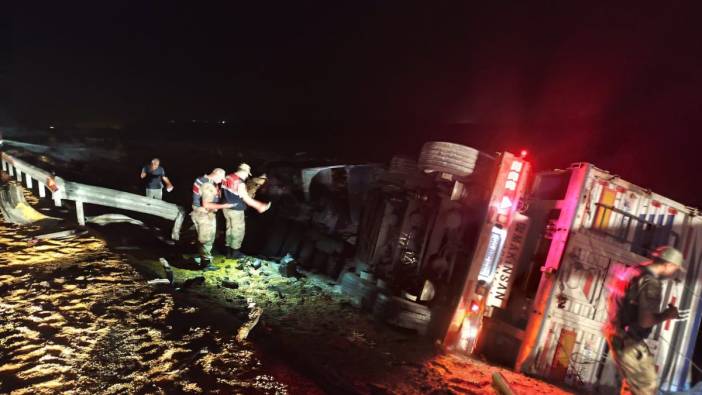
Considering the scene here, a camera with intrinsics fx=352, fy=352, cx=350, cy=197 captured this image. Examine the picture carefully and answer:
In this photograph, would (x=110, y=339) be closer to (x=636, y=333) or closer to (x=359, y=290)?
(x=359, y=290)

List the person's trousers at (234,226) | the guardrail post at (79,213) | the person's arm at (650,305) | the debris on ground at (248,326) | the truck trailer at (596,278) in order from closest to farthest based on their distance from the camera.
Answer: the debris on ground at (248,326) < the person's arm at (650,305) < the truck trailer at (596,278) < the guardrail post at (79,213) < the person's trousers at (234,226)

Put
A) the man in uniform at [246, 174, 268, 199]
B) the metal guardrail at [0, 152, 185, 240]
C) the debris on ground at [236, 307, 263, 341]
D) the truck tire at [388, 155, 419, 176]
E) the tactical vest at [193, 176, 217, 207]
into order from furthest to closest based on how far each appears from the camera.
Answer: the man in uniform at [246, 174, 268, 199] < the truck tire at [388, 155, 419, 176] < the tactical vest at [193, 176, 217, 207] < the metal guardrail at [0, 152, 185, 240] < the debris on ground at [236, 307, 263, 341]

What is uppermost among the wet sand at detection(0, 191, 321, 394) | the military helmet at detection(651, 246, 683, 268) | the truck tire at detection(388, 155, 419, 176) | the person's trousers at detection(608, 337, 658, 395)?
the truck tire at detection(388, 155, 419, 176)

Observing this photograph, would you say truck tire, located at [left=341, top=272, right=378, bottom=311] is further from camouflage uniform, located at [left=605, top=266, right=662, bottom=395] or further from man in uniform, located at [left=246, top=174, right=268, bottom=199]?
camouflage uniform, located at [left=605, top=266, right=662, bottom=395]

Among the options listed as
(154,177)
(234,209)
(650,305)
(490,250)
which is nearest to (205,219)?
(234,209)

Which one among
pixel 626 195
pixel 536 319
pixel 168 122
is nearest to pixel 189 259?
pixel 536 319

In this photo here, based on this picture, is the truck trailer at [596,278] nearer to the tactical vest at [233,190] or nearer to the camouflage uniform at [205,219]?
the tactical vest at [233,190]

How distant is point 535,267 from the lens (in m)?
6.32

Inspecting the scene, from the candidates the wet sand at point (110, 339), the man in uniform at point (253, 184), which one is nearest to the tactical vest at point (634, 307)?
the wet sand at point (110, 339)

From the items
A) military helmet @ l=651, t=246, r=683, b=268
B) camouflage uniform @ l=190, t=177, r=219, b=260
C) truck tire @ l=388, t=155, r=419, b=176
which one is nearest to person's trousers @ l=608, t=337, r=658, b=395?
military helmet @ l=651, t=246, r=683, b=268

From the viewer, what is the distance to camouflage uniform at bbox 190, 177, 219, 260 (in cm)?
651

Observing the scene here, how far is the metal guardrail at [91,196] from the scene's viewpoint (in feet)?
20.5

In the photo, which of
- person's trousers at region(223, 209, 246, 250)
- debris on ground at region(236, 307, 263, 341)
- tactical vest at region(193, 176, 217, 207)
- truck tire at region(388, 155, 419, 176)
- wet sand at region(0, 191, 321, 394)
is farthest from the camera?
truck tire at region(388, 155, 419, 176)

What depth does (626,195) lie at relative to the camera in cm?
574
